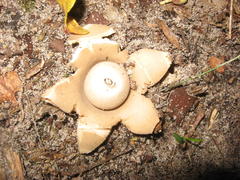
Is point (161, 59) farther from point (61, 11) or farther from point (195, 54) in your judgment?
point (61, 11)

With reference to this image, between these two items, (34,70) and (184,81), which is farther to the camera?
(184,81)

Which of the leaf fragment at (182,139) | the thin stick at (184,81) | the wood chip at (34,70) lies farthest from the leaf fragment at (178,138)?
the wood chip at (34,70)

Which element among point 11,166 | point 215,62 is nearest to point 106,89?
point 11,166

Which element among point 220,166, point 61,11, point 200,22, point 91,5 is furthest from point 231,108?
point 61,11

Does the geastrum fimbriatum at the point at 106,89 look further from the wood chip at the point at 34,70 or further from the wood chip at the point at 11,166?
the wood chip at the point at 11,166

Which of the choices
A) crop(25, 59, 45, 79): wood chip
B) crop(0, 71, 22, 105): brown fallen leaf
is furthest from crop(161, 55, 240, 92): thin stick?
crop(0, 71, 22, 105): brown fallen leaf

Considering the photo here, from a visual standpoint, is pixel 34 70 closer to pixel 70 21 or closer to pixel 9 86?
pixel 9 86
